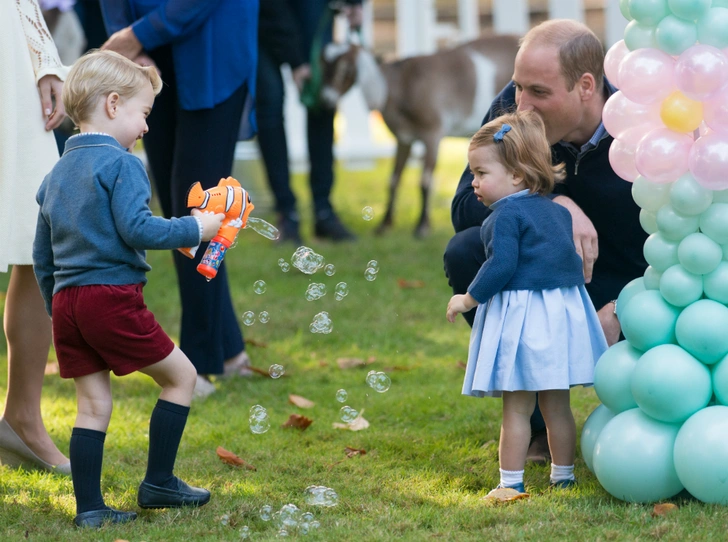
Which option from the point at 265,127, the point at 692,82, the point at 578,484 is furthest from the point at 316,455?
the point at 265,127

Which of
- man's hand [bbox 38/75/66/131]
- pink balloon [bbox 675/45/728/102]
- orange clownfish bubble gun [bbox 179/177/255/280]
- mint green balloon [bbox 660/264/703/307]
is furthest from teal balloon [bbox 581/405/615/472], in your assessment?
man's hand [bbox 38/75/66/131]

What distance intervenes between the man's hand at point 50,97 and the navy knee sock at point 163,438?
3.07 ft

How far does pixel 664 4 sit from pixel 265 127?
4084 mm

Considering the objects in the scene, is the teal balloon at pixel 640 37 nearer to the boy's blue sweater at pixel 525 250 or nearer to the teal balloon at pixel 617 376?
the boy's blue sweater at pixel 525 250

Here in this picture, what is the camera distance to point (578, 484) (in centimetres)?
271

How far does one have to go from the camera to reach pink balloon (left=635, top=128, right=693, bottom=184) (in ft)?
7.97

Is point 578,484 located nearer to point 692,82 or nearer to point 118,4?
point 692,82

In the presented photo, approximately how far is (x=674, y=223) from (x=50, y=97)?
1792 millimetres

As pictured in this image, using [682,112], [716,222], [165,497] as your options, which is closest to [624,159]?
[682,112]

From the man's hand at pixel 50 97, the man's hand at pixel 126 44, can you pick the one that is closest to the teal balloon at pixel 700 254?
the man's hand at pixel 50 97

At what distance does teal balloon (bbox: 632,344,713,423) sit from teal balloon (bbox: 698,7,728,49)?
2.47 feet

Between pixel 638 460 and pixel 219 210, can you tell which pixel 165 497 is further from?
pixel 638 460

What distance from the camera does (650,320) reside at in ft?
8.19

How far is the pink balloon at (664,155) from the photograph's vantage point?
95.6 inches
